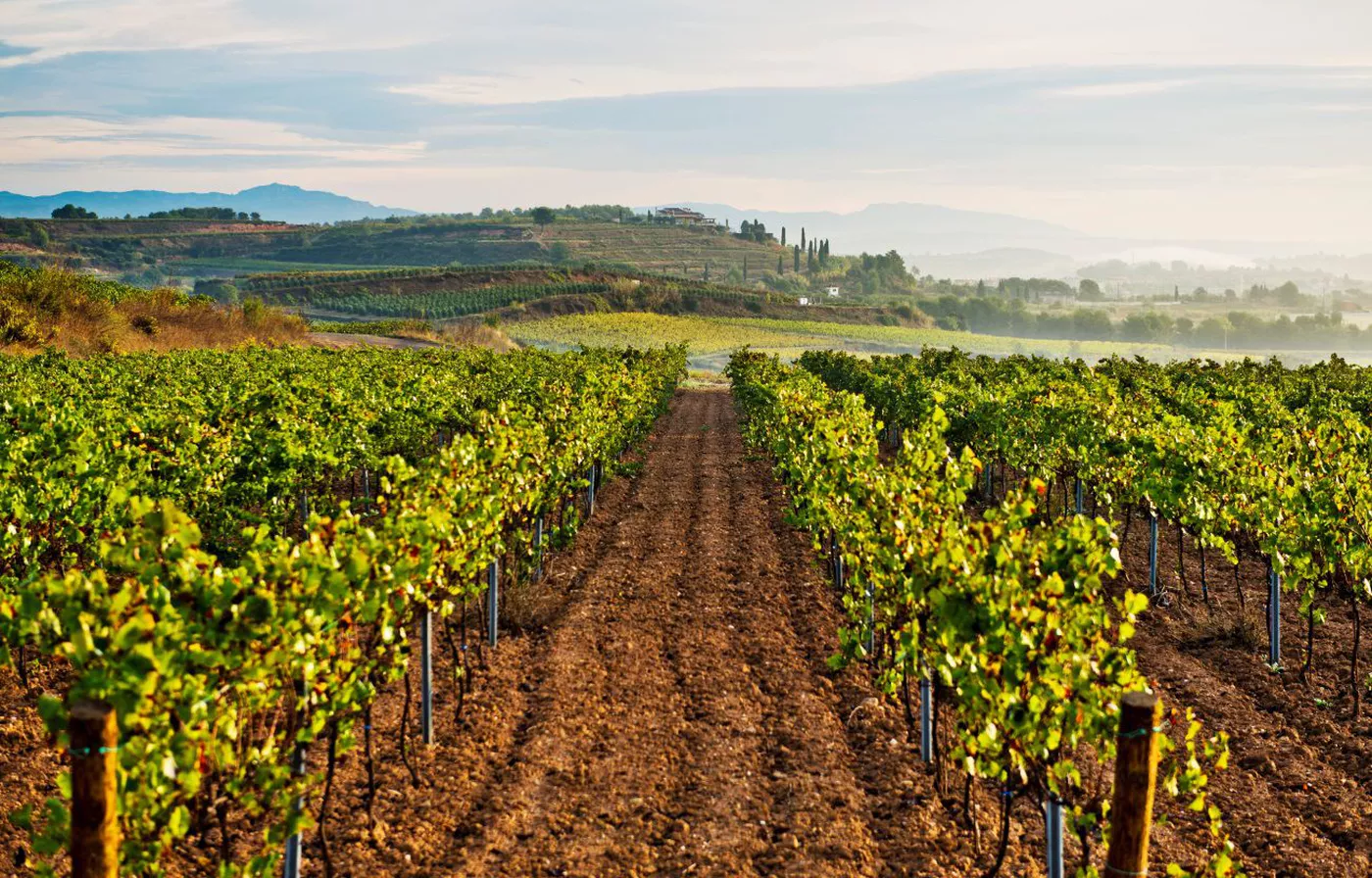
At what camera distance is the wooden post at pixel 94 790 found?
3486 mm

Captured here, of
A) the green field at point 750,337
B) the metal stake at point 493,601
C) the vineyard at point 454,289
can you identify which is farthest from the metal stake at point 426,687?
the vineyard at point 454,289

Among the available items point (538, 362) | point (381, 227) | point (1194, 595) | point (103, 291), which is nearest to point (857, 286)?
point (381, 227)

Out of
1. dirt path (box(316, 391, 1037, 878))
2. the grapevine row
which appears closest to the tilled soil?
the grapevine row

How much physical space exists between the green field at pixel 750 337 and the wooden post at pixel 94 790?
60825 millimetres

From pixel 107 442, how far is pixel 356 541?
5824mm

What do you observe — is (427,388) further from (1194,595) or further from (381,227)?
(381,227)

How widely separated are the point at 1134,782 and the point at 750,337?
77396mm

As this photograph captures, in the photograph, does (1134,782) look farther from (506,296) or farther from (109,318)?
(506,296)

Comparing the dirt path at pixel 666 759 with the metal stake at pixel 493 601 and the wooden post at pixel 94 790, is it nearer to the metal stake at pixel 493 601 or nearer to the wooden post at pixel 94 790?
the metal stake at pixel 493 601

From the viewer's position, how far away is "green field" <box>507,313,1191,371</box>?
73.8 metres

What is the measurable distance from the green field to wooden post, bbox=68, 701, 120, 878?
60825 mm

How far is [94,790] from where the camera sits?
3.55 metres

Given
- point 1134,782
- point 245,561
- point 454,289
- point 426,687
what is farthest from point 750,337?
point 1134,782

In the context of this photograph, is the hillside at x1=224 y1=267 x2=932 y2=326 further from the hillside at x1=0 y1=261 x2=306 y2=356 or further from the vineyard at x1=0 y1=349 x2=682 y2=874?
the vineyard at x1=0 y1=349 x2=682 y2=874
